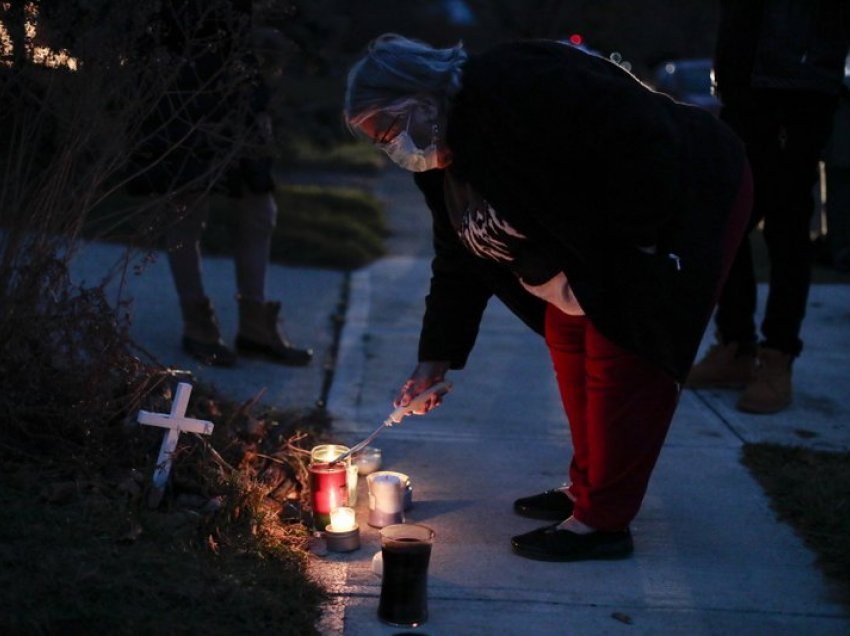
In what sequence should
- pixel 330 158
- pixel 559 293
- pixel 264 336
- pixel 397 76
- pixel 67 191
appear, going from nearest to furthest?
pixel 397 76, pixel 559 293, pixel 67 191, pixel 264 336, pixel 330 158

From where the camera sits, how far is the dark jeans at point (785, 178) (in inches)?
184

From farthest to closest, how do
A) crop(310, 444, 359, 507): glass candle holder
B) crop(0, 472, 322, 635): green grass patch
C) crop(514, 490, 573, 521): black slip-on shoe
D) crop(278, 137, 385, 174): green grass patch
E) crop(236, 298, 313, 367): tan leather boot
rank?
crop(278, 137, 385, 174): green grass patch → crop(236, 298, 313, 367): tan leather boot → crop(514, 490, 573, 521): black slip-on shoe → crop(310, 444, 359, 507): glass candle holder → crop(0, 472, 322, 635): green grass patch

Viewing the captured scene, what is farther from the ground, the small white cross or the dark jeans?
the dark jeans

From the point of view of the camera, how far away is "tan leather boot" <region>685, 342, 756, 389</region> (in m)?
5.17

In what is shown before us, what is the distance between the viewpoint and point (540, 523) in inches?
149

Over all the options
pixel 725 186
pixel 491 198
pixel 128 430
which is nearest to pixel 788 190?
pixel 725 186

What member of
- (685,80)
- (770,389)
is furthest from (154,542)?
(685,80)

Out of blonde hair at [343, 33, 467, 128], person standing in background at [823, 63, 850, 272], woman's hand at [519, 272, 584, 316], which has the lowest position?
woman's hand at [519, 272, 584, 316]

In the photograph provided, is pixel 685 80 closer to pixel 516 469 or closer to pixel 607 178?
pixel 516 469

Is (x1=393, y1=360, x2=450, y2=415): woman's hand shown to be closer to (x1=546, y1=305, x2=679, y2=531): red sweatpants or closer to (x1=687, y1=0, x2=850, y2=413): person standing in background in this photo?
(x1=546, y1=305, x2=679, y2=531): red sweatpants

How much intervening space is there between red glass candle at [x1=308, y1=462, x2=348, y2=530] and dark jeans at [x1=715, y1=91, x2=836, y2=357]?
1940mm

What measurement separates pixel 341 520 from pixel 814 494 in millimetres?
1492

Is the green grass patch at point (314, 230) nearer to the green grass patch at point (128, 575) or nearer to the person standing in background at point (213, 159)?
the person standing in background at point (213, 159)

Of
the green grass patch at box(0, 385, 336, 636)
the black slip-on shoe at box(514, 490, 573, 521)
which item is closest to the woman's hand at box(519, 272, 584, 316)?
the black slip-on shoe at box(514, 490, 573, 521)
